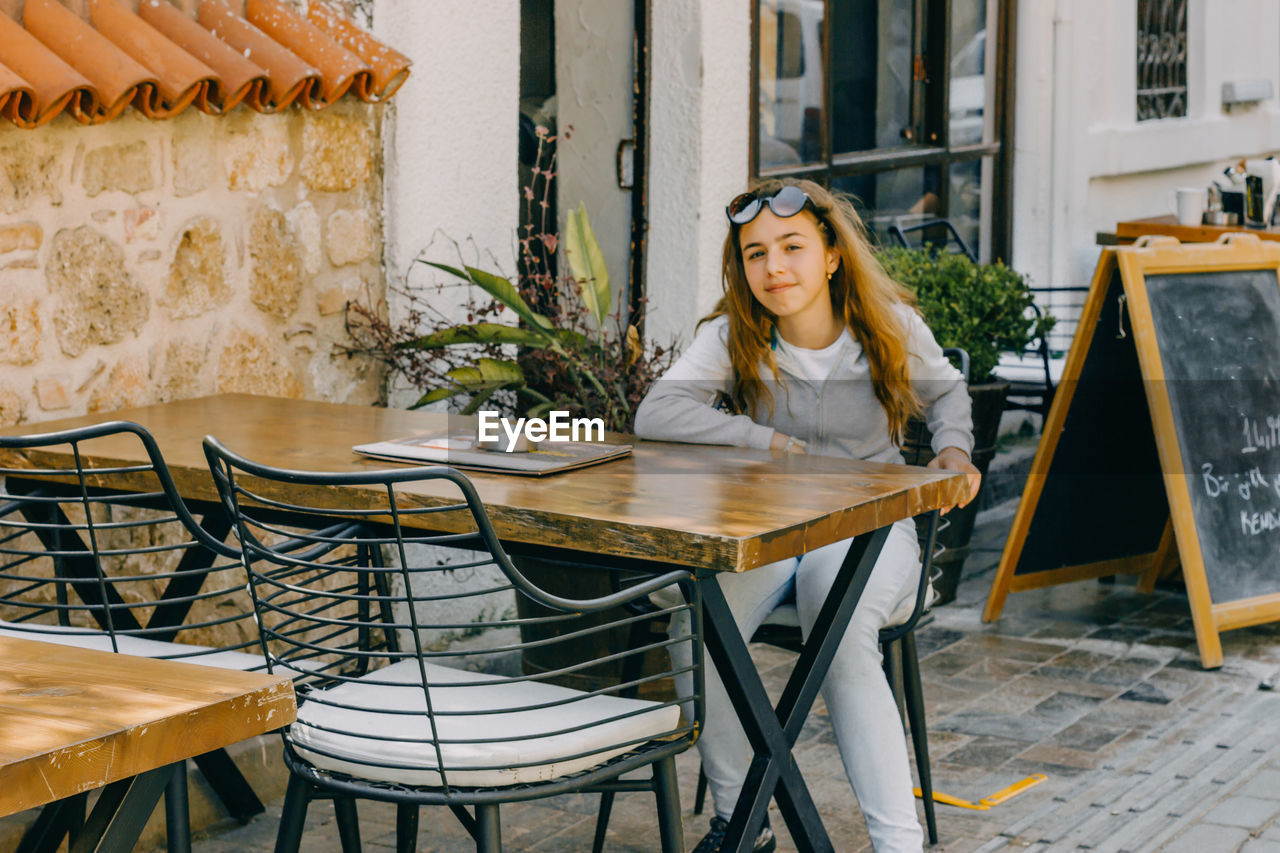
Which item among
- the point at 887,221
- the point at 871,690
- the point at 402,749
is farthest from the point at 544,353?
the point at 887,221

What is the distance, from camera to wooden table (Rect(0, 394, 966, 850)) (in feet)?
8.29

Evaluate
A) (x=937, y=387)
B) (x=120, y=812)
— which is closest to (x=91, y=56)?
(x=937, y=387)

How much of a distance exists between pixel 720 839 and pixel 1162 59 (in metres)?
7.28

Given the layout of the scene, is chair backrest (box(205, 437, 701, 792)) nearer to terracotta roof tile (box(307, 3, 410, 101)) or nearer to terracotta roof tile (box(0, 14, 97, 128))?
terracotta roof tile (box(0, 14, 97, 128))

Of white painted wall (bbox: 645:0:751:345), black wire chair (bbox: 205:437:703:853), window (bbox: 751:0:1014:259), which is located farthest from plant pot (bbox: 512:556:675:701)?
window (bbox: 751:0:1014:259)

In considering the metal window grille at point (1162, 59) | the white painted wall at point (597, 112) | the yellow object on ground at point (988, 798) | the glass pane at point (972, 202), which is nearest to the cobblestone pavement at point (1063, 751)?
the yellow object on ground at point (988, 798)

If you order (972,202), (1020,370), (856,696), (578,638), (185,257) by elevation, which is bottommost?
(578,638)

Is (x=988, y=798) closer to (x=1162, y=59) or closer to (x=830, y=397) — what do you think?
(x=830, y=397)

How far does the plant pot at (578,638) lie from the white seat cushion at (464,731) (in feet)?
4.01

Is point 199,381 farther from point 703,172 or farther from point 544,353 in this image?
point 703,172

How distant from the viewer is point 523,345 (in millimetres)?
4473

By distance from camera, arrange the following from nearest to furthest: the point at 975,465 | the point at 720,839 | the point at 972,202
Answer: the point at 720,839 → the point at 975,465 → the point at 972,202

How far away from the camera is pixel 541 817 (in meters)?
3.68

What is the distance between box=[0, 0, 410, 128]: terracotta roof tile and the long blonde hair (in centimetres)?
119
